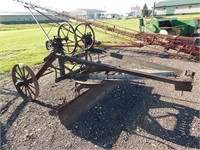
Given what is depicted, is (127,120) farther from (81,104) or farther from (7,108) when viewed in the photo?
(7,108)

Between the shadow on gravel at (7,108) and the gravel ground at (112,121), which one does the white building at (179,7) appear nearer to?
the gravel ground at (112,121)

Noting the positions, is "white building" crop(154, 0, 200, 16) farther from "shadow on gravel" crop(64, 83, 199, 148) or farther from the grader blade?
the grader blade

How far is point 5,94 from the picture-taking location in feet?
16.2

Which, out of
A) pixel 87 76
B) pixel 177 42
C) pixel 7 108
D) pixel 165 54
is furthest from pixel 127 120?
pixel 165 54

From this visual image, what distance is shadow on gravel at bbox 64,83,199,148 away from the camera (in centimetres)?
325

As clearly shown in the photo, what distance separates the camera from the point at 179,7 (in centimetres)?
5312

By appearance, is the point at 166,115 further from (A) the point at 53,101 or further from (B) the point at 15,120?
(B) the point at 15,120

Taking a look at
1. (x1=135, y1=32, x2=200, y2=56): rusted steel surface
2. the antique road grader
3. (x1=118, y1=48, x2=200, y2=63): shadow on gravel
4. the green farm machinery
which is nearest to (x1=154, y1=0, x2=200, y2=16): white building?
the green farm machinery

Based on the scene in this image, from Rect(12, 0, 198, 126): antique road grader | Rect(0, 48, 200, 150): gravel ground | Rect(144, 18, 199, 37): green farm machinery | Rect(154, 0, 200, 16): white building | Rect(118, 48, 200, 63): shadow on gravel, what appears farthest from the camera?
Rect(154, 0, 200, 16): white building

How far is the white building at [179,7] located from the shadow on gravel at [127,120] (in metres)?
51.8

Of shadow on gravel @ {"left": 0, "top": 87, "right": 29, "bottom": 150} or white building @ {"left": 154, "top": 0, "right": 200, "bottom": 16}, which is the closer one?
shadow on gravel @ {"left": 0, "top": 87, "right": 29, "bottom": 150}

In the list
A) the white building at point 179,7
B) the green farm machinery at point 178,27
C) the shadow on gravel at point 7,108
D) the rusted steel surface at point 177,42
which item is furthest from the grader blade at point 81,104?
the white building at point 179,7

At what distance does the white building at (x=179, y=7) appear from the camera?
49719mm

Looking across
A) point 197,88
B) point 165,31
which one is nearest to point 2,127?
point 197,88
